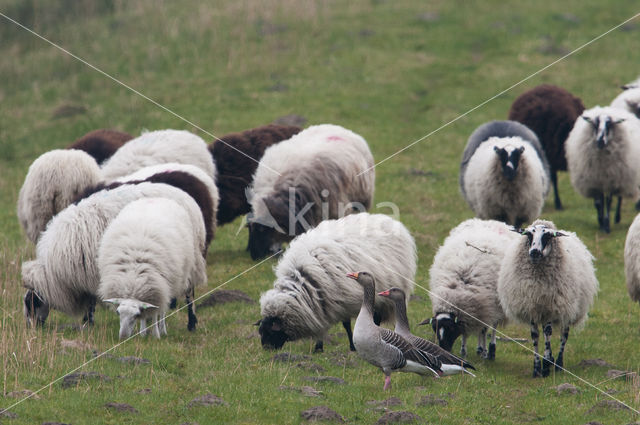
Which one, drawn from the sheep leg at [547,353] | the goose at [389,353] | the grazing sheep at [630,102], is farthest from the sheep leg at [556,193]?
the goose at [389,353]

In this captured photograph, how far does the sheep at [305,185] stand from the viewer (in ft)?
45.8

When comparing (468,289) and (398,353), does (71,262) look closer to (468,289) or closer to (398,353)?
(398,353)

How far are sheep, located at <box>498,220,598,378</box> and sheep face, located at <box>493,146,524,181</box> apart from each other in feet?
14.1

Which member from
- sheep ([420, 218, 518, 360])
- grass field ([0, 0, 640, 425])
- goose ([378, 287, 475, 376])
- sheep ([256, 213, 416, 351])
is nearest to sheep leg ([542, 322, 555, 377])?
grass field ([0, 0, 640, 425])

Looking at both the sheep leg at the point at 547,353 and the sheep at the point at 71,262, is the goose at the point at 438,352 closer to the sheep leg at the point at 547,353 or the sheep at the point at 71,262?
the sheep leg at the point at 547,353

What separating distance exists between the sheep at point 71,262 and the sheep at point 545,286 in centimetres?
439

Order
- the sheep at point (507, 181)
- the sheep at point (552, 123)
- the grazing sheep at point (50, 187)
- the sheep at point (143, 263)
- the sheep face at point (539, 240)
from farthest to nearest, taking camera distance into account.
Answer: the sheep at point (552, 123)
the sheep at point (507, 181)
the grazing sheep at point (50, 187)
the sheep at point (143, 263)
the sheep face at point (539, 240)

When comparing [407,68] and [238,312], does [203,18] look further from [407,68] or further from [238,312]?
[238,312]

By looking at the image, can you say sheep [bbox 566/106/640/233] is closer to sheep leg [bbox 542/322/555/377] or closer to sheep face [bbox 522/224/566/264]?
sheep face [bbox 522/224/566/264]

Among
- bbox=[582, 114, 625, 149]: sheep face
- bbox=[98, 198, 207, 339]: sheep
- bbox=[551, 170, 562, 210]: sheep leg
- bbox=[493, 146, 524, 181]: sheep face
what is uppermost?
bbox=[582, 114, 625, 149]: sheep face

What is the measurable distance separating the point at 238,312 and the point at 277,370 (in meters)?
2.91

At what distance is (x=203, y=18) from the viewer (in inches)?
1099

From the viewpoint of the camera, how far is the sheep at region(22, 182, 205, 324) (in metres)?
11.3

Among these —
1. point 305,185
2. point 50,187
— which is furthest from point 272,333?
point 50,187
